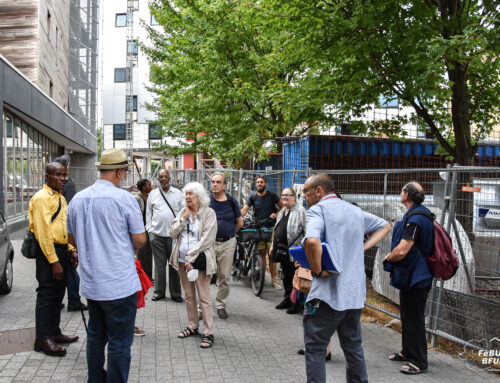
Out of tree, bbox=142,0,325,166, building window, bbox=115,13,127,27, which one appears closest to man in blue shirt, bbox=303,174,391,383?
tree, bbox=142,0,325,166

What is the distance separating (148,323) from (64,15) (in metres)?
21.6

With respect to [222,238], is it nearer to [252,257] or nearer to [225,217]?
[225,217]

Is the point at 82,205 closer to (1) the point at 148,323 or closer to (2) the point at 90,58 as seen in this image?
(1) the point at 148,323

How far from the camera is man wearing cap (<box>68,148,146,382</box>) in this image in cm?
348

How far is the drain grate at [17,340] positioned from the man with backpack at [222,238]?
7.83 feet

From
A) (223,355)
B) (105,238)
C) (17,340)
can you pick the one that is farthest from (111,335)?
(17,340)

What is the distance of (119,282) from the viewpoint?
350 centimetres

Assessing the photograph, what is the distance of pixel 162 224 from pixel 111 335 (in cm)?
368

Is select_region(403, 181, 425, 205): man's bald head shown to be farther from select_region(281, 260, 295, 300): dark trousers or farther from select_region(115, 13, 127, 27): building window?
select_region(115, 13, 127, 27): building window

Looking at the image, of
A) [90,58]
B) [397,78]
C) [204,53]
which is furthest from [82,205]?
[90,58]

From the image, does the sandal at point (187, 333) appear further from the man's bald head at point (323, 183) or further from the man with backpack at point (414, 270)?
the man's bald head at point (323, 183)

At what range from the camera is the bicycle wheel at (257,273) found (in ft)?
25.1

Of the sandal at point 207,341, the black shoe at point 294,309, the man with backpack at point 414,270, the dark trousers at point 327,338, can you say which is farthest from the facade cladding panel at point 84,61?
the dark trousers at point 327,338

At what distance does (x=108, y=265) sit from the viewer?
350cm
